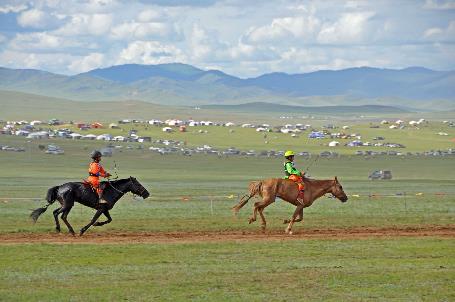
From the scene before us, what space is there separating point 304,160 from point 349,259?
94.8 meters

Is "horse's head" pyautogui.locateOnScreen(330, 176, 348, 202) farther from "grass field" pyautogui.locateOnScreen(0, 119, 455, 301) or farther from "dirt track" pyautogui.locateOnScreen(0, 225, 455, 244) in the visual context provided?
"grass field" pyautogui.locateOnScreen(0, 119, 455, 301)

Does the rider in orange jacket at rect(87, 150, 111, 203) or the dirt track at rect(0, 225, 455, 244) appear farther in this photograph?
the rider in orange jacket at rect(87, 150, 111, 203)

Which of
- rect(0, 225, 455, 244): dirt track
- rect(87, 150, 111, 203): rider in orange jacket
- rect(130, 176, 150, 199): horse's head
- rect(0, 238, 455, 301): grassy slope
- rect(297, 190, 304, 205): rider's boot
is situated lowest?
rect(0, 225, 455, 244): dirt track

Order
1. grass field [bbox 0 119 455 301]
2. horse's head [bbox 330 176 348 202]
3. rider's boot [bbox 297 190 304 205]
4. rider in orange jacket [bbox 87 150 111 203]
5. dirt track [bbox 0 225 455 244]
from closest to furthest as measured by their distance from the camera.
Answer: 1. grass field [bbox 0 119 455 301]
2. dirt track [bbox 0 225 455 244]
3. rider in orange jacket [bbox 87 150 111 203]
4. rider's boot [bbox 297 190 304 205]
5. horse's head [bbox 330 176 348 202]

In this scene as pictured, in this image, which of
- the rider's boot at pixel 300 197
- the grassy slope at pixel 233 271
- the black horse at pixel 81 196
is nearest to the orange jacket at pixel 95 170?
the black horse at pixel 81 196

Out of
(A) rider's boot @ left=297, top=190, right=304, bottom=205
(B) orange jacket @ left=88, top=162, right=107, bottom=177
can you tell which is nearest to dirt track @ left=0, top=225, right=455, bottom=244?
(A) rider's boot @ left=297, top=190, right=304, bottom=205

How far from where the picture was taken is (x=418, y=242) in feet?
84.8

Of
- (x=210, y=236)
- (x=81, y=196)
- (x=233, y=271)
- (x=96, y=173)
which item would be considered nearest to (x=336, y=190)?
(x=210, y=236)

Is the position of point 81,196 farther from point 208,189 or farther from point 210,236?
point 208,189

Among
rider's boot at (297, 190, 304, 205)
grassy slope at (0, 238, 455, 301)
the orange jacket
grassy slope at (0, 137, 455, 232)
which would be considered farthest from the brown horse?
the orange jacket

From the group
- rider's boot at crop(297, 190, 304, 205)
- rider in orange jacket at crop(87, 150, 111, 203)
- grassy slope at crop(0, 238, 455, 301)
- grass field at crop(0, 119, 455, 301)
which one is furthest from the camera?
rider's boot at crop(297, 190, 304, 205)

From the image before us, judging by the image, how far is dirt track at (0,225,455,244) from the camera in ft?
86.3

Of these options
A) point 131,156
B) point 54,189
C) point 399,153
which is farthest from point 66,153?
point 54,189

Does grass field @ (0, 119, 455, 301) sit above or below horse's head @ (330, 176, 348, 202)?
below
